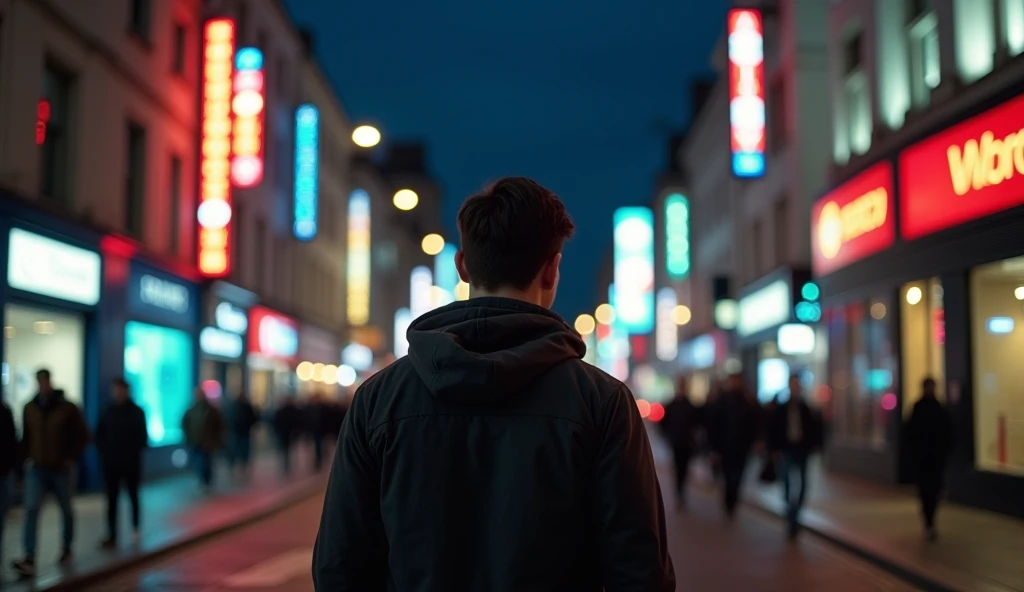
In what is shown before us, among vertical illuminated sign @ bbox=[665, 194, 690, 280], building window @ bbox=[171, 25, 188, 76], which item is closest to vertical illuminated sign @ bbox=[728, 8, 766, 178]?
building window @ bbox=[171, 25, 188, 76]

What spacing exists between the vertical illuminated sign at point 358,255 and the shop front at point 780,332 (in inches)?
770

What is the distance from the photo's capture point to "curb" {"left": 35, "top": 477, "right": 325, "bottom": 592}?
10374mm

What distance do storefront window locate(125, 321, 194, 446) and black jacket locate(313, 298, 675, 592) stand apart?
67.3 ft

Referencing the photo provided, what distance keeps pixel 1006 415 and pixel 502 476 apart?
14731mm

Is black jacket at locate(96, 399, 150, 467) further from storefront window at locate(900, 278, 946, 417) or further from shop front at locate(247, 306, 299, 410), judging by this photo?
shop front at locate(247, 306, 299, 410)

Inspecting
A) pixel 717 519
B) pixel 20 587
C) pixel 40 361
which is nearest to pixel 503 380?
pixel 20 587

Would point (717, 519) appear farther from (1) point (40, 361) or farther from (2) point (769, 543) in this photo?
(1) point (40, 361)

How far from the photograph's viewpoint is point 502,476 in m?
2.38

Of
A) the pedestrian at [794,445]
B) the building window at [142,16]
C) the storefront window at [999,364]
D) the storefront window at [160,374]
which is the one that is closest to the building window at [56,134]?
the storefront window at [160,374]

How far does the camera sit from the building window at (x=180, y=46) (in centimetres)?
2548

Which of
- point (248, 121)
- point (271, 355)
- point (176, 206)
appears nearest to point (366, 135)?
point (176, 206)

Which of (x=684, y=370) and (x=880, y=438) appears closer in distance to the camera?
(x=880, y=438)

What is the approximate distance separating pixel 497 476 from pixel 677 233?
52915mm

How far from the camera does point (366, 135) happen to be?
1330cm
